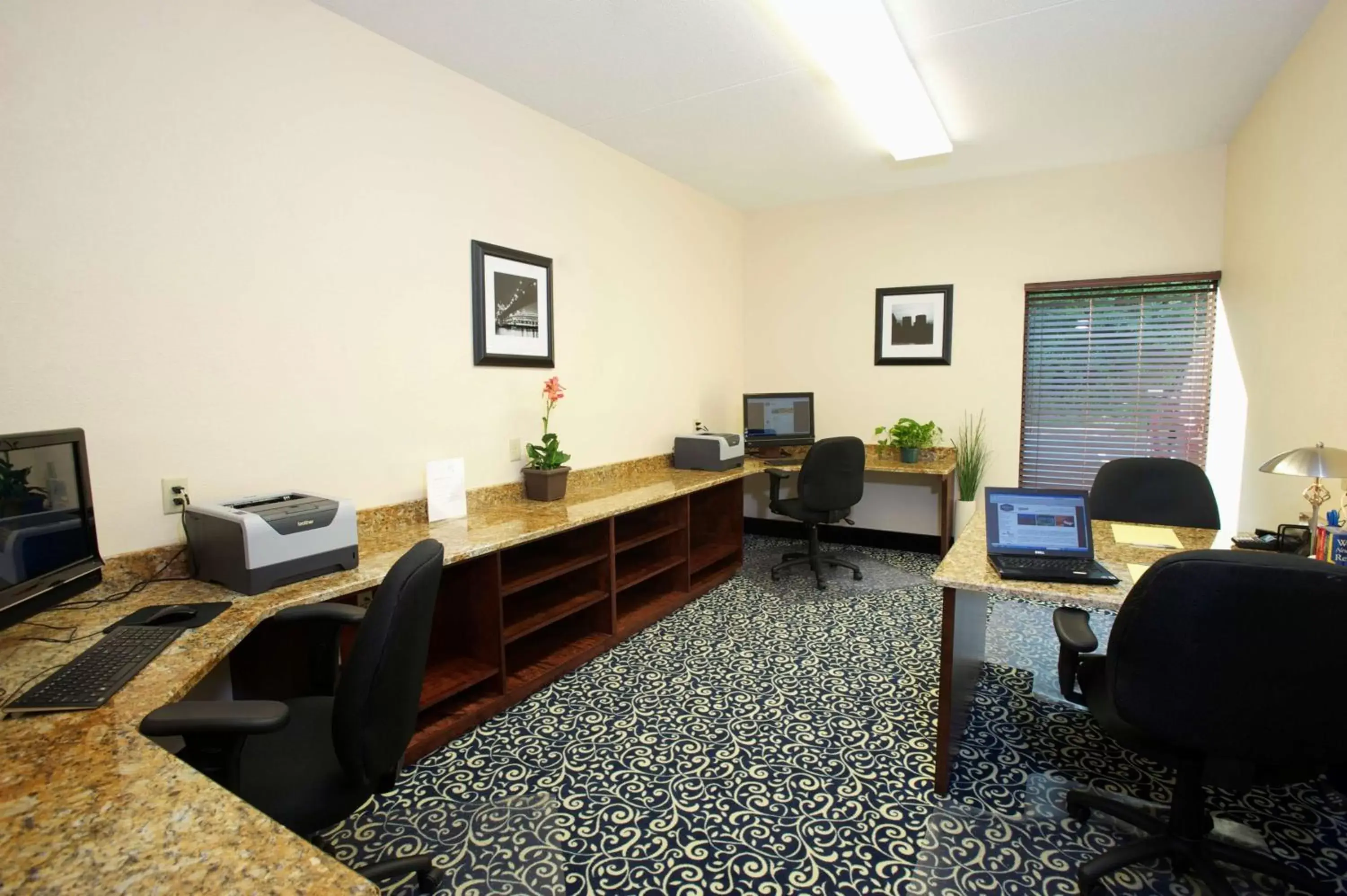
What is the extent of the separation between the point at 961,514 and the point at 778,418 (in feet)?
4.99

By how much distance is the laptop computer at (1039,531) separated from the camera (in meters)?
2.03

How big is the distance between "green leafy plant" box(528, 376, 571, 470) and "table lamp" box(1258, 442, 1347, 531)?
2671 millimetres

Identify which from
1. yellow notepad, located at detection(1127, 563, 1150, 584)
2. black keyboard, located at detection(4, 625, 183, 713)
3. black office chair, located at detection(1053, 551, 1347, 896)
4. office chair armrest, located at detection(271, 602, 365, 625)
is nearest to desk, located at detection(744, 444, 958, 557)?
yellow notepad, located at detection(1127, 563, 1150, 584)

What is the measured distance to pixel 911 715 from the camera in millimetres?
2557

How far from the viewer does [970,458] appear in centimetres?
467

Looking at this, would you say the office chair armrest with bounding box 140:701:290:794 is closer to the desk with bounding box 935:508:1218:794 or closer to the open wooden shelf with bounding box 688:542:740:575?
the desk with bounding box 935:508:1218:794

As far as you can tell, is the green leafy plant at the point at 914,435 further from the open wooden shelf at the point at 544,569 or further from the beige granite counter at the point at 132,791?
the beige granite counter at the point at 132,791

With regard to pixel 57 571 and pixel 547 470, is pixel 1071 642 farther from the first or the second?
pixel 57 571

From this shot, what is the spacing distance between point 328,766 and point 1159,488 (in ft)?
10.8

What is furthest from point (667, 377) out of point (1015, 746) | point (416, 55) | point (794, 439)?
point (1015, 746)

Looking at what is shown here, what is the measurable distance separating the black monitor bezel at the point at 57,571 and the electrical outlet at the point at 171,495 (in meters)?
0.24

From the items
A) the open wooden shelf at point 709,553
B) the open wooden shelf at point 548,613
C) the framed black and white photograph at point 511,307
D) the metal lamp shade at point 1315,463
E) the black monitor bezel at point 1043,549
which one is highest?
the framed black and white photograph at point 511,307

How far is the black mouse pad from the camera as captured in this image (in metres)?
1.63

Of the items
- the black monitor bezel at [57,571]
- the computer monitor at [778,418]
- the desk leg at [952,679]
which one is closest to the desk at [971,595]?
the desk leg at [952,679]
